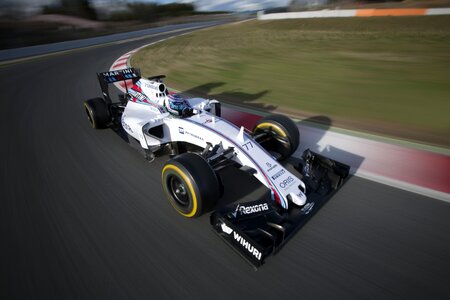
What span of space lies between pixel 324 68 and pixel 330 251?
8598 mm

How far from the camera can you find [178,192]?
3154mm

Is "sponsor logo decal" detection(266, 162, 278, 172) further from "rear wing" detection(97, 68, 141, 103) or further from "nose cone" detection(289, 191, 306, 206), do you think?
"rear wing" detection(97, 68, 141, 103)

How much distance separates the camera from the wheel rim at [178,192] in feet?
9.99

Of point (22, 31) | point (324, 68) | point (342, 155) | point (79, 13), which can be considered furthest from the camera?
point (79, 13)

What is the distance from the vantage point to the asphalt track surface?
2230 mm

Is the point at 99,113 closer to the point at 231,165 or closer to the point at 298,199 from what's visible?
the point at 231,165

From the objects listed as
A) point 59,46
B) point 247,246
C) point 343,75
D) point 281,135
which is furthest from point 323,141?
point 59,46

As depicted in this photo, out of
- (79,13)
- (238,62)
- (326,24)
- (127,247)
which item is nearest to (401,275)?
(127,247)

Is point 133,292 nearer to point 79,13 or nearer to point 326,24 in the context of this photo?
point 326,24

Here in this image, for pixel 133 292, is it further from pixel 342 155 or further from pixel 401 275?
pixel 342 155

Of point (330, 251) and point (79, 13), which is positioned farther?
point (79, 13)

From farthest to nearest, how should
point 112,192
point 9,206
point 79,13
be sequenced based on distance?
1. point 79,13
2. point 112,192
3. point 9,206

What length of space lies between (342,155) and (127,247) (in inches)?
132

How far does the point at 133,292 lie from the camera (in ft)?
7.32
